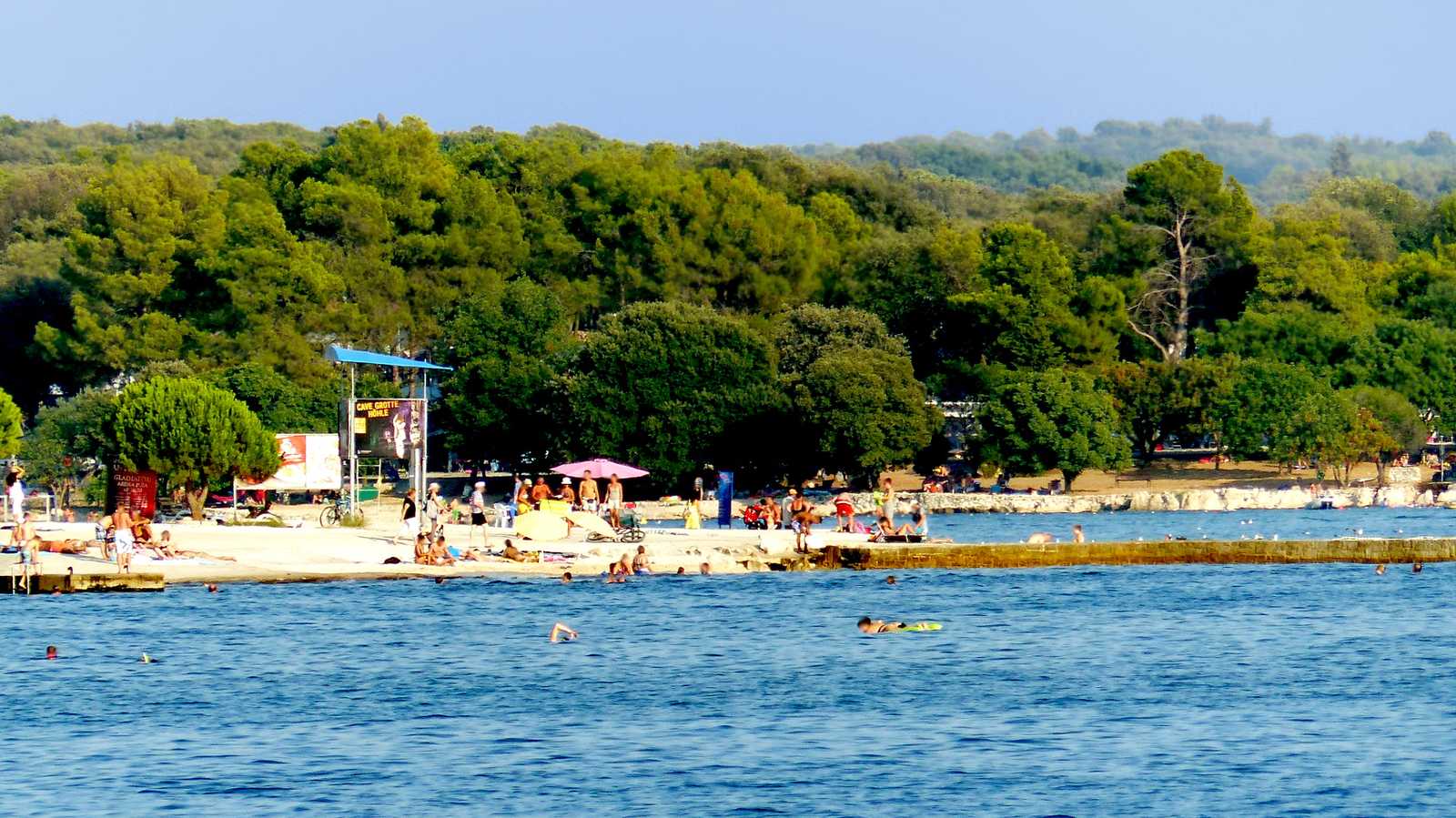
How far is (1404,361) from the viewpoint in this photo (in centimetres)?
8412

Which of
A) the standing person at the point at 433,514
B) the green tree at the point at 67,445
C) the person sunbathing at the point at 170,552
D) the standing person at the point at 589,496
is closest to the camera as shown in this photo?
the person sunbathing at the point at 170,552

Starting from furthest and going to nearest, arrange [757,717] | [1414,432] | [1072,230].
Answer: [1072,230] < [1414,432] < [757,717]

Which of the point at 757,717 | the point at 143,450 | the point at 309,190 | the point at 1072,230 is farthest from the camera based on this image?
the point at 1072,230

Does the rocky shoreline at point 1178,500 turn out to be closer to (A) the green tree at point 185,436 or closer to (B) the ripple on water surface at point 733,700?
(A) the green tree at point 185,436

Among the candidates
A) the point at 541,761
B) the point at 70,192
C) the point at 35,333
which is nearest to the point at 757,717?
the point at 541,761

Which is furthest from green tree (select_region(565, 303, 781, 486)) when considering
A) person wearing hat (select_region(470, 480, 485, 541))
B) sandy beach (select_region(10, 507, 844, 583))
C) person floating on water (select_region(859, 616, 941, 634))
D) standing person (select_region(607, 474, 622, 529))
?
person floating on water (select_region(859, 616, 941, 634))

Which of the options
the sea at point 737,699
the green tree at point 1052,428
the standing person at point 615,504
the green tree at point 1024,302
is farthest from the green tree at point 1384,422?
the standing person at point 615,504

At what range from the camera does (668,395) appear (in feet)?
252

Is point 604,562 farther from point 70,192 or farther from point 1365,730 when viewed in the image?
point 70,192

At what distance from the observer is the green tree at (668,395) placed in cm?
7612

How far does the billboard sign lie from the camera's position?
216 ft

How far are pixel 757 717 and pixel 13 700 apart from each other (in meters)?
9.56

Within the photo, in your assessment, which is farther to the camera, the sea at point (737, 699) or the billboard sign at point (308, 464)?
the billboard sign at point (308, 464)

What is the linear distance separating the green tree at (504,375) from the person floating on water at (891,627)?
43.5m
